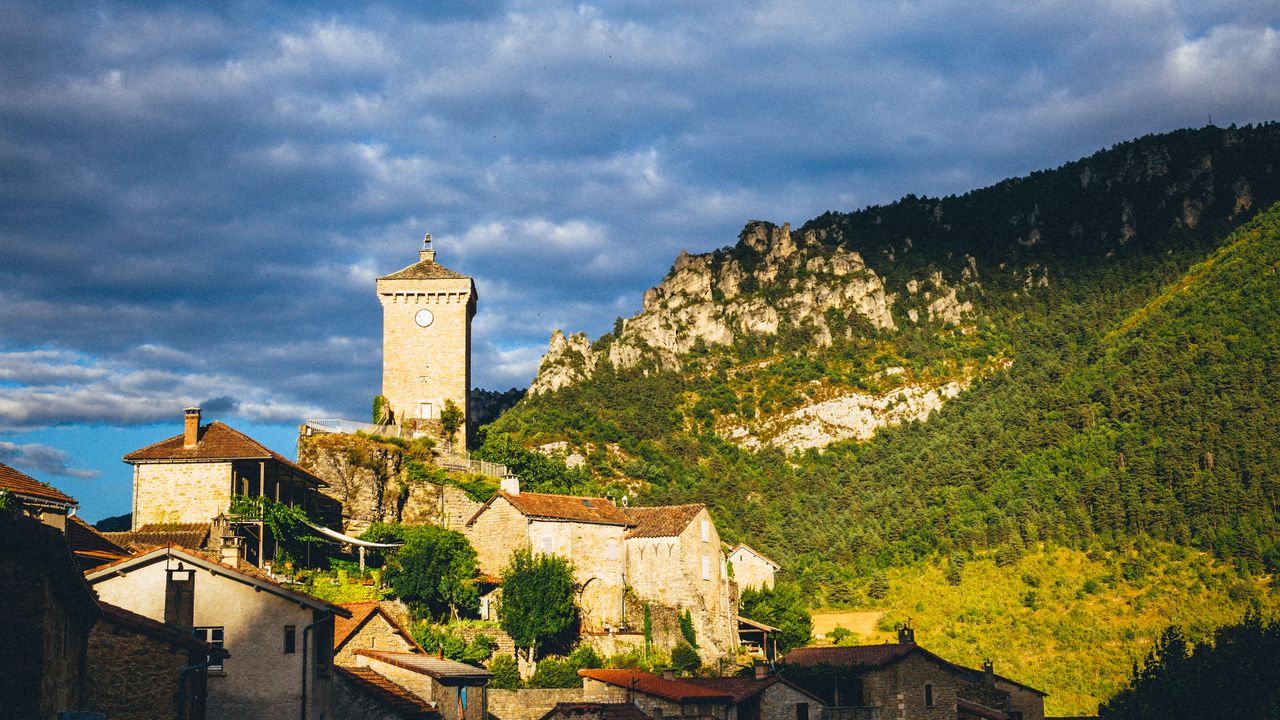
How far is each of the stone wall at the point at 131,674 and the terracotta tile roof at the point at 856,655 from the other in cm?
2845

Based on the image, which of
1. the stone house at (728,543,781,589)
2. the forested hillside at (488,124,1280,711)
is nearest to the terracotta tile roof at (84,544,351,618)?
the stone house at (728,543,781,589)

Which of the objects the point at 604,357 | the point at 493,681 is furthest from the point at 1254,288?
the point at 493,681

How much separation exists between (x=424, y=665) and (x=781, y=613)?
30067mm

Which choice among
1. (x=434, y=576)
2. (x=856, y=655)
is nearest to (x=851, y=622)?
(x=856, y=655)

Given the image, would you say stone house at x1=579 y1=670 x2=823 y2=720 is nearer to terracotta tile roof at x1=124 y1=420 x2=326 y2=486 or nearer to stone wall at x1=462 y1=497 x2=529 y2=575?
stone wall at x1=462 y1=497 x2=529 y2=575

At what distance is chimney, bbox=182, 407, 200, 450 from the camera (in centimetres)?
4512

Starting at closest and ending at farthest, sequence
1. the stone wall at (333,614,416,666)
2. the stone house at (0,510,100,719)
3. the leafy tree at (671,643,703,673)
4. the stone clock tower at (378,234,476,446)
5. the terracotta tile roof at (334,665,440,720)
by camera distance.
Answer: the stone house at (0,510,100,719), the terracotta tile roof at (334,665,440,720), the stone wall at (333,614,416,666), the leafy tree at (671,643,703,673), the stone clock tower at (378,234,476,446)

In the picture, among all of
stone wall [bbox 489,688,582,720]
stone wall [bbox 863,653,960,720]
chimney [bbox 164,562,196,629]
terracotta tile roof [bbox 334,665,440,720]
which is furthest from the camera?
stone wall [bbox 863,653,960,720]

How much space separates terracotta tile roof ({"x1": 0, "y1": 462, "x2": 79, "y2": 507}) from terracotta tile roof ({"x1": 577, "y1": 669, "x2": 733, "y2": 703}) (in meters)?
19.5

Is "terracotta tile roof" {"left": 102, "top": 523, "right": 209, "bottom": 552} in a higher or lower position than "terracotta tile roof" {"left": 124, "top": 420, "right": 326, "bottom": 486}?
lower

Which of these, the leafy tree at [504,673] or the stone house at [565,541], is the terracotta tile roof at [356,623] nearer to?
the leafy tree at [504,673]

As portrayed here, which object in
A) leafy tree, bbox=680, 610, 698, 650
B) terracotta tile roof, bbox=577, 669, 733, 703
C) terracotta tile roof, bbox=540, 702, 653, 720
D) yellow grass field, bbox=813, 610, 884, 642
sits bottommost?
yellow grass field, bbox=813, 610, 884, 642

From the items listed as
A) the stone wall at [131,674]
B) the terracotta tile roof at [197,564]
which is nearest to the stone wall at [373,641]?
the terracotta tile roof at [197,564]

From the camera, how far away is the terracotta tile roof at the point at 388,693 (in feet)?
97.6
